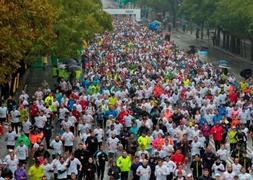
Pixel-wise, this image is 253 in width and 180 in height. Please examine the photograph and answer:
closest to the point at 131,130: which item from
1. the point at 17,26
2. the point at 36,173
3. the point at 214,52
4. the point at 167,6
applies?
the point at 36,173

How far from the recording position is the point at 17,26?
2444 centimetres

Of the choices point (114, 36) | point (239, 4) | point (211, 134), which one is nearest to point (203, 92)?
point (211, 134)

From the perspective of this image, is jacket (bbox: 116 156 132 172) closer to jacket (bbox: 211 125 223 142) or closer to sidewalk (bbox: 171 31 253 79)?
jacket (bbox: 211 125 223 142)

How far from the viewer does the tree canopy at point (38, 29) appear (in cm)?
2353

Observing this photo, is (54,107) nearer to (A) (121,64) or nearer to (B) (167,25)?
(A) (121,64)

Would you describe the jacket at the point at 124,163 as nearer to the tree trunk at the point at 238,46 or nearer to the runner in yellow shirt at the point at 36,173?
the runner in yellow shirt at the point at 36,173

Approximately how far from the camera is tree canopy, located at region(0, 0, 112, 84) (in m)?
23.5

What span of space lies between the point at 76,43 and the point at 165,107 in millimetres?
12329

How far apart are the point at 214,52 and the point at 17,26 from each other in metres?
48.6

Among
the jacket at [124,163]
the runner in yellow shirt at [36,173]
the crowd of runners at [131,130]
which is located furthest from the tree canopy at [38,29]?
the jacket at [124,163]

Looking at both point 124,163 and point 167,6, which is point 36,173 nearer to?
point 124,163

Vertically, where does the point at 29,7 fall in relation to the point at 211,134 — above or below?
above

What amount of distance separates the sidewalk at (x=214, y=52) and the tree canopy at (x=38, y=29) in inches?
679

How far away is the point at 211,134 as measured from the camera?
77.0 feet
